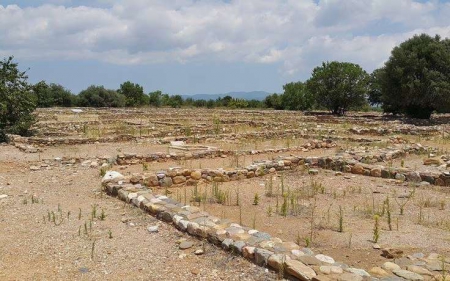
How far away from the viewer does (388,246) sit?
209 inches

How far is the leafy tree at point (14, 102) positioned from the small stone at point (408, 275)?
15630 millimetres

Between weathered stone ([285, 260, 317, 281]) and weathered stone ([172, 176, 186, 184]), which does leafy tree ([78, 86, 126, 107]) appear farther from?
weathered stone ([285, 260, 317, 281])

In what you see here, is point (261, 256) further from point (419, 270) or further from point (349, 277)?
point (419, 270)

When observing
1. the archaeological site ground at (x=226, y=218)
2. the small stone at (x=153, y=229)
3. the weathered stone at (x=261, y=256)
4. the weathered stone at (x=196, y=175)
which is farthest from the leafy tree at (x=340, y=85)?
the weathered stone at (x=261, y=256)

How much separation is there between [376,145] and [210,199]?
8.76m

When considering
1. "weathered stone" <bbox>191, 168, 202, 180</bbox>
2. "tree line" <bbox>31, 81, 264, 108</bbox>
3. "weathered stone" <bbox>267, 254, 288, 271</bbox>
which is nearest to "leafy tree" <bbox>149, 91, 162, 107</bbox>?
"tree line" <bbox>31, 81, 264, 108</bbox>

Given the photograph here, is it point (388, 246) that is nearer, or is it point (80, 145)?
point (388, 246)

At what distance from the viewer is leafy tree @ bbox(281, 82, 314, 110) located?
42.8 meters

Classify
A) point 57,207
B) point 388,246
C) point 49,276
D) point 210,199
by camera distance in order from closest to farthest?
point 49,276, point 388,246, point 57,207, point 210,199

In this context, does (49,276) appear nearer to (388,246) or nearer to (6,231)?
(6,231)

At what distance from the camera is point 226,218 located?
6.61 metres

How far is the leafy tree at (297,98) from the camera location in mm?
42812

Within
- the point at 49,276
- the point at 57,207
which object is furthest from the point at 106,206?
the point at 49,276

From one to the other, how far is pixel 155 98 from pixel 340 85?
25.7 metres
